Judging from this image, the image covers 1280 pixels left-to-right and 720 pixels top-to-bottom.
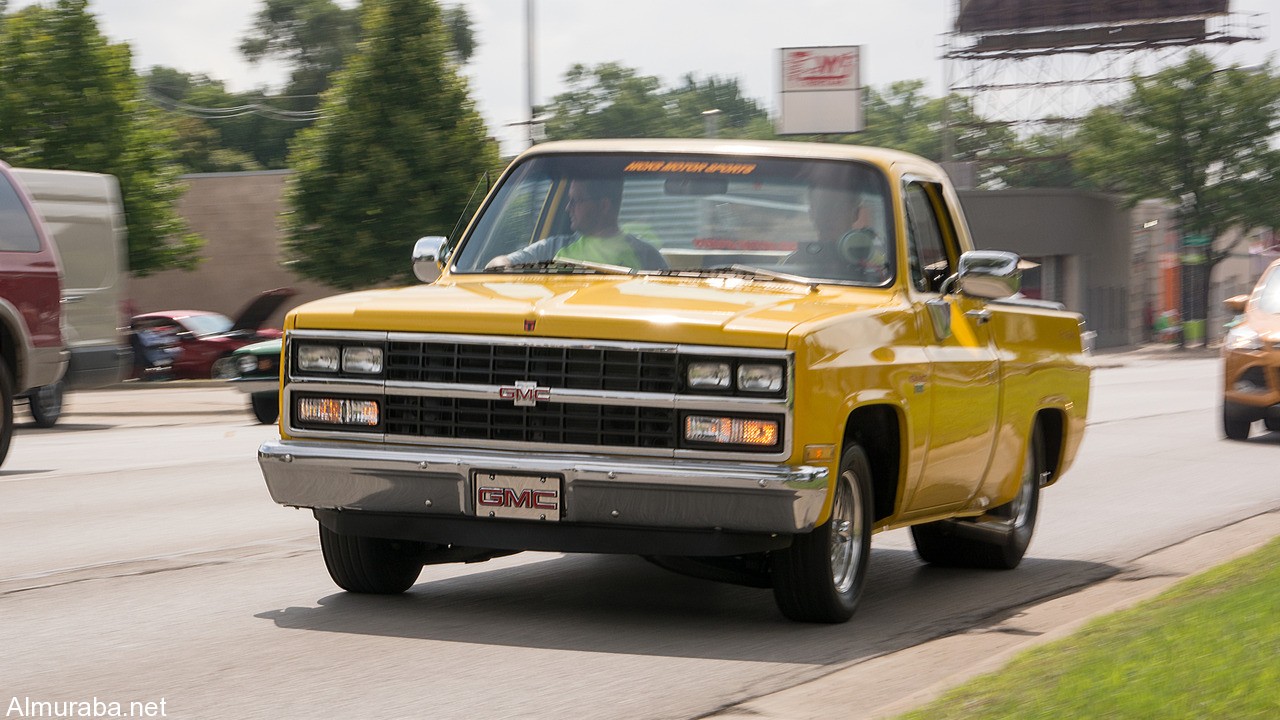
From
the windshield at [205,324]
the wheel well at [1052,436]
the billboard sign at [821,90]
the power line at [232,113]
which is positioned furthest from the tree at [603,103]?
the wheel well at [1052,436]

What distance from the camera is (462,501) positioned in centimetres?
671

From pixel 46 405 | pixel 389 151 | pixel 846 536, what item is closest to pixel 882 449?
pixel 846 536

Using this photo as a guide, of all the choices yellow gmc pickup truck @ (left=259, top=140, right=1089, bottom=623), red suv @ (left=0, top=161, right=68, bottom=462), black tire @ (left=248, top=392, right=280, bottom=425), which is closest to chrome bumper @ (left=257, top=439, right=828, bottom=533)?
yellow gmc pickup truck @ (left=259, top=140, right=1089, bottom=623)

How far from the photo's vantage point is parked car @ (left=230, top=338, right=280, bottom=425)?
68.0 feet

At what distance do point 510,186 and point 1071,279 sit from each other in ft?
→ 196

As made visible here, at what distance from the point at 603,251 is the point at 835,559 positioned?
65.6 inches

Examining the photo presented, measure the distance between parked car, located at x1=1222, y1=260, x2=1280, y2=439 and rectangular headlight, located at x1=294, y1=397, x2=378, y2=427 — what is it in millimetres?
12157

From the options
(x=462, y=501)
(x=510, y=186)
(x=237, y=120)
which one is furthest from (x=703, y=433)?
(x=237, y=120)

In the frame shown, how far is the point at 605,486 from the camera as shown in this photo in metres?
6.54

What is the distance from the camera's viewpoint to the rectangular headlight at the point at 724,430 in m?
6.52

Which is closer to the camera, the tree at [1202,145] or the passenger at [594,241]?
the passenger at [594,241]

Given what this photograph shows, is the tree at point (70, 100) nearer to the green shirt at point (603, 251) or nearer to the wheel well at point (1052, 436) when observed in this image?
the wheel well at point (1052, 436)

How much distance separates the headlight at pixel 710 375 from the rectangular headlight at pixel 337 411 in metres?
1.24

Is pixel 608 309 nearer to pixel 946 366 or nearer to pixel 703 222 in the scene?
pixel 703 222
